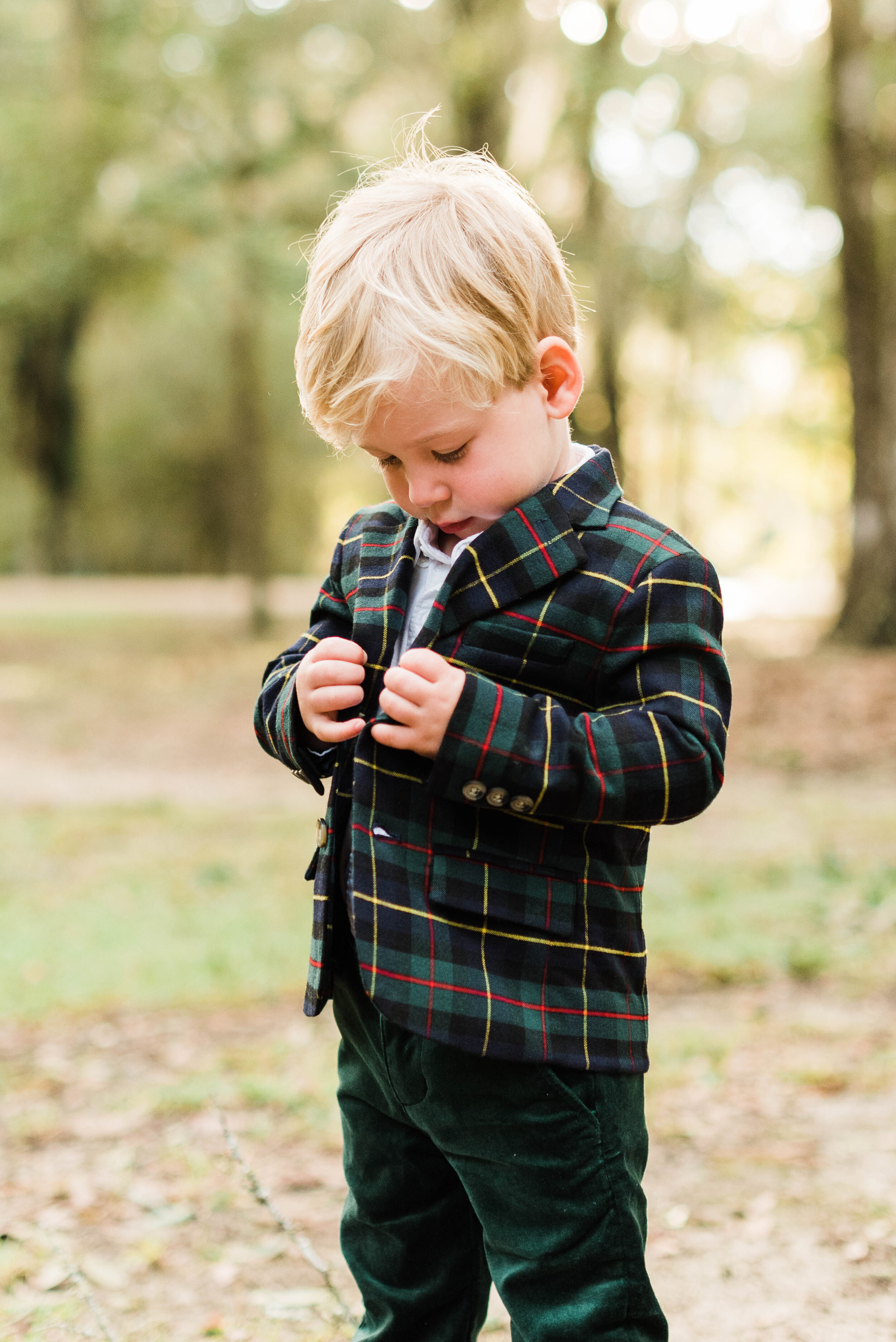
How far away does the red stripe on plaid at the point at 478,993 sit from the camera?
141 cm

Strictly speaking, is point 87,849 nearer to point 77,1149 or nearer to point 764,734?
point 77,1149

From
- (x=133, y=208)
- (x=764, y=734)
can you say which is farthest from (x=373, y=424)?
(x=133, y=208)

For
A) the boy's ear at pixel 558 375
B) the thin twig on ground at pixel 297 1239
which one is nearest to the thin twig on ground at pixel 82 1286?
the thin twig on ground at pixel 297 1239

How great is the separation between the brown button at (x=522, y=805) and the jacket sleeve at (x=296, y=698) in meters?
0.32

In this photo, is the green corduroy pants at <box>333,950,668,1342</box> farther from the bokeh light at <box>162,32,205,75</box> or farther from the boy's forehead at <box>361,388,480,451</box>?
the bokeh light at <box>162,32,205,75</box>

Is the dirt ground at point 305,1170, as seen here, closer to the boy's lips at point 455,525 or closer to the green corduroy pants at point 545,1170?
the green corduroy pants at point 545,1170

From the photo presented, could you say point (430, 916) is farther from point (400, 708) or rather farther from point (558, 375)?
point (558, 375)

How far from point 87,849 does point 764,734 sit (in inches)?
196

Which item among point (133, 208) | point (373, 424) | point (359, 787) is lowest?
point (359, 787)

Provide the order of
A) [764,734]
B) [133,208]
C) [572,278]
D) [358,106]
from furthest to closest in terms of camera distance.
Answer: [133,208], [358,106], [764,734], [572,278]

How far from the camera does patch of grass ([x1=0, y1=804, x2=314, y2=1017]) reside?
418 centimetres

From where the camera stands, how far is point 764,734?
29.3 feet

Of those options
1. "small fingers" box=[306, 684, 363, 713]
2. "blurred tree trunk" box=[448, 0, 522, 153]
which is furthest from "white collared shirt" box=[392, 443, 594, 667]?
"blurred tree trunk" box=[448, 0, 522, 153]

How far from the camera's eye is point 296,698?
1.56 m
